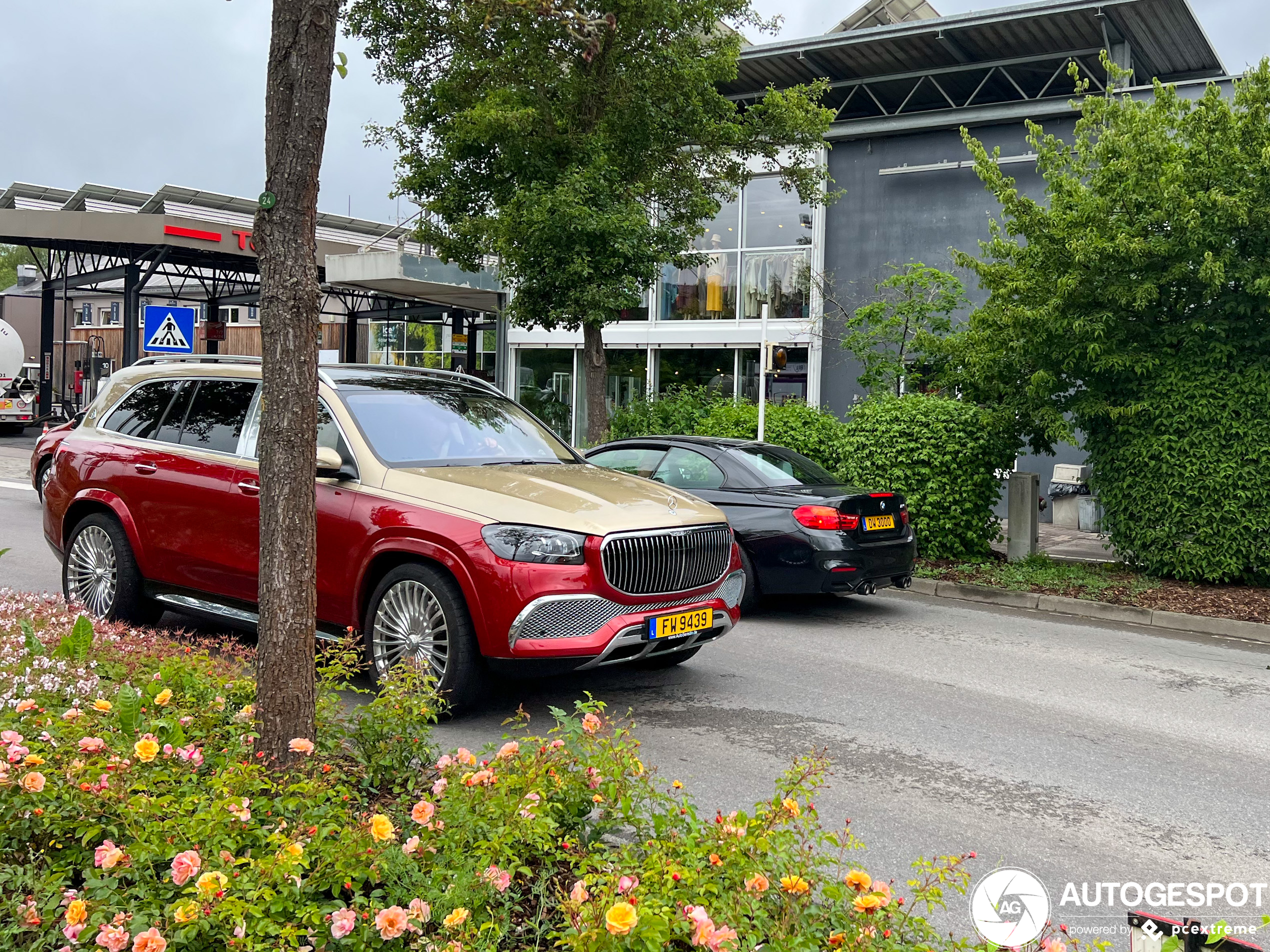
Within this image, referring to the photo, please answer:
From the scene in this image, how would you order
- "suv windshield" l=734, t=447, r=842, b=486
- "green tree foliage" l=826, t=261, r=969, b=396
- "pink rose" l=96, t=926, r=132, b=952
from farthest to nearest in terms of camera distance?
"green tree foliage" l=826, t=261, r=969, b=396 < "suv windshield" l=734, t=447, r=842, b=486 < "pink rose" l=96, t=926, r=132, b=952

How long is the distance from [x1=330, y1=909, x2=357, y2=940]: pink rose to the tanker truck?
36.6 metres

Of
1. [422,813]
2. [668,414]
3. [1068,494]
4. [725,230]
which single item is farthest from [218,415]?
[725,230]

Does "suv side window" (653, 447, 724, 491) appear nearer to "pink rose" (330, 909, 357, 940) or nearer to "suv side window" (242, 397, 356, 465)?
"suv side window" (242, 397, 356, 465)

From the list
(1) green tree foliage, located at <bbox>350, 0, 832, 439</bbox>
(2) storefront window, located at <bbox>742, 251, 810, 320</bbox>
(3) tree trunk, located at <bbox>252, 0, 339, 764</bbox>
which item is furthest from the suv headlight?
(2) storefront window, located at <bbox>742, 251, 810, 320</bbox>

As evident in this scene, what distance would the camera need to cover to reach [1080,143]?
40.1 ft

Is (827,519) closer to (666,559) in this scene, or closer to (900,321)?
(666,559)

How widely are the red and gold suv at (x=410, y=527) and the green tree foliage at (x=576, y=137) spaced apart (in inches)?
255

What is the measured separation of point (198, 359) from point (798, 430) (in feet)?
25.3

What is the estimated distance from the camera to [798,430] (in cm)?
1352

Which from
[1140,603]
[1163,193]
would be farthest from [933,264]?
[1140,603]

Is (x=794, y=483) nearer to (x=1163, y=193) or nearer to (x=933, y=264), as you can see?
(x=1163, y=193)

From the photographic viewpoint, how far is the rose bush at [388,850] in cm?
261

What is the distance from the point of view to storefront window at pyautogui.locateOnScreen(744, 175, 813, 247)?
72.5 ft

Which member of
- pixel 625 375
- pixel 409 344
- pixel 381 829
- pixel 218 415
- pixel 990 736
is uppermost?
pixel 409 344
